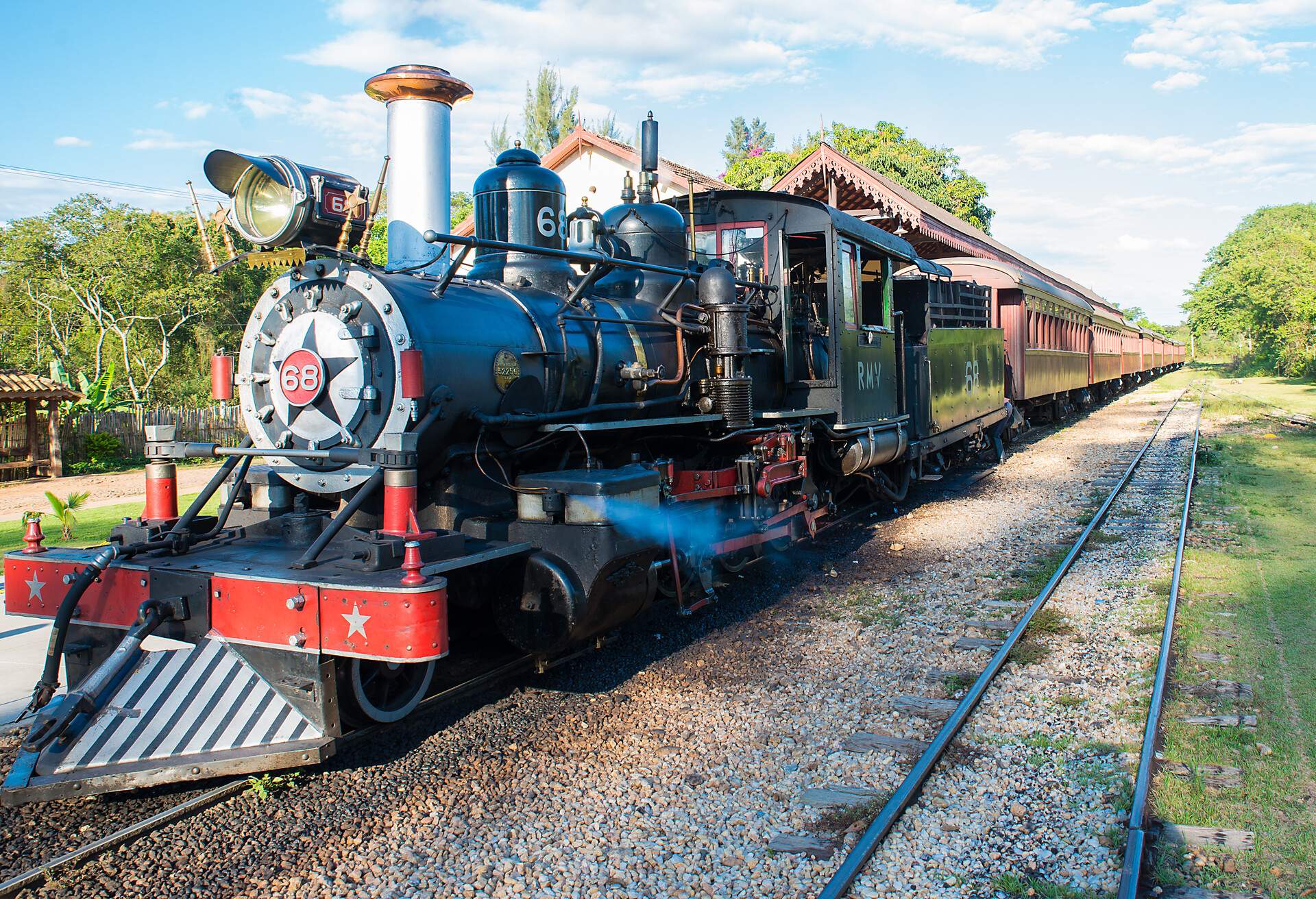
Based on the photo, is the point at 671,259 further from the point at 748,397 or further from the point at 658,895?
the point at 658,895

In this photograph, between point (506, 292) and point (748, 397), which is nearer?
point (506, 292)

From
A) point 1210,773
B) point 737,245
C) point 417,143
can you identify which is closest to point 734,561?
point 737,245

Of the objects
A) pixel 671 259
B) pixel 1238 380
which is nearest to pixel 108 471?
pixel 671 259

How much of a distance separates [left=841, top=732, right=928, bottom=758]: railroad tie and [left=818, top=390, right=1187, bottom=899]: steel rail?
7 cm

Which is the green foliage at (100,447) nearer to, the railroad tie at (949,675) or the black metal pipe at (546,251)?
the black metal pipe at (546,251)

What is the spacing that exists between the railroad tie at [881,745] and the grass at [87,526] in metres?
6.91

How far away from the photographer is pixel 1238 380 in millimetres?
50812

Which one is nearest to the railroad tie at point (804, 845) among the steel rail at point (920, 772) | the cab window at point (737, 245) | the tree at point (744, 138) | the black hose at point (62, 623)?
the steel rail at point (920, 772)

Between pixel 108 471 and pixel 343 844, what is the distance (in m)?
17.3

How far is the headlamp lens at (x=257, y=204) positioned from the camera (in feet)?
14.3

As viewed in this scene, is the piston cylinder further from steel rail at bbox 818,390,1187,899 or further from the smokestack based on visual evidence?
the smokestack

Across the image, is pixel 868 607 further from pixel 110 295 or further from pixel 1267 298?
pixel 1267 298

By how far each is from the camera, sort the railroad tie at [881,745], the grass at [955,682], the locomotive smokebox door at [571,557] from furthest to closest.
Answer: the grass at [955,682] < the locomotive smokebox door at [571,557] < the railroad tie at [881,745]

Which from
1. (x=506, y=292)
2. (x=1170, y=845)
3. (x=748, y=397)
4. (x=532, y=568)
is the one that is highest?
(x=506, y=292)
